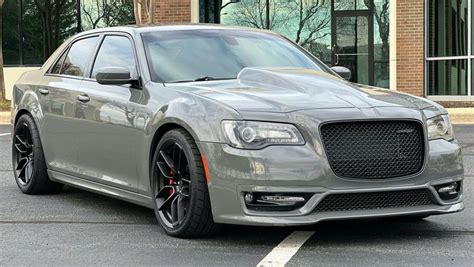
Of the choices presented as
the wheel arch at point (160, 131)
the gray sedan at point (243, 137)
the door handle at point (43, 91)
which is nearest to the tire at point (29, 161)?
the door handle at point (43, 91)

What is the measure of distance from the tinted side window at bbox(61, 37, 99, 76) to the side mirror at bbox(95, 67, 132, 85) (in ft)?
3.34

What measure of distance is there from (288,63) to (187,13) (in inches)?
561

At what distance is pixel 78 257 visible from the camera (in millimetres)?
4809

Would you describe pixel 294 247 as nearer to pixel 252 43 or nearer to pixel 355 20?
pixel 252 43

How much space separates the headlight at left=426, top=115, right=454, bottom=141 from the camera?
5.07 meters

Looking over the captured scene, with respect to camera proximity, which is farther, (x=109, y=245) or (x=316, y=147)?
(x=109, y=245)

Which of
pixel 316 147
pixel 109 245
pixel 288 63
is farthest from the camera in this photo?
pixel 288 63

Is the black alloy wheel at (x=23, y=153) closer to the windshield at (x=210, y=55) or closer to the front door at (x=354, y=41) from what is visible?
the windshield at (x=210, y=55)

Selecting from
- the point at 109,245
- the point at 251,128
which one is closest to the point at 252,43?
the point at 251,128

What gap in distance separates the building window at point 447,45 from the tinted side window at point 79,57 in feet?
46.1

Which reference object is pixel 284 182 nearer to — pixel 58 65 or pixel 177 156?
pixel 177 156

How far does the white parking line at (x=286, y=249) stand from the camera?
4.56 metres

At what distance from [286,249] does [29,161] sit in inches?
133

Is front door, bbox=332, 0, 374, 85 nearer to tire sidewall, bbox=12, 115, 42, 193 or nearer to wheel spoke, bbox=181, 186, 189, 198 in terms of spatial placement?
tire sidewall, bbox=12, 115, 42, 193
